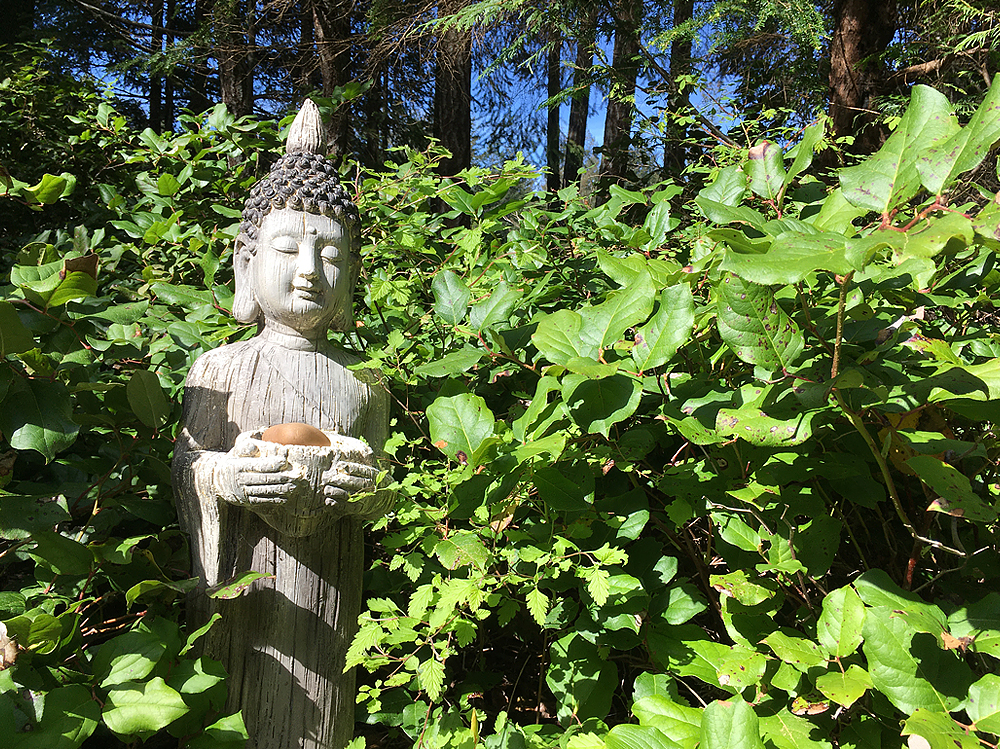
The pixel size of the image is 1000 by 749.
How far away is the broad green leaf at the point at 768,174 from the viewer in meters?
1.45

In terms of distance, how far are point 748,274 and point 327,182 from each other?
4.72 ft

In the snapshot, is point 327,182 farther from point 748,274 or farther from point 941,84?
point 941,84

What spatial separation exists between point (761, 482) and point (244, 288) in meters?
1.53

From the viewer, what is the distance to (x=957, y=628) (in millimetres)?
1077

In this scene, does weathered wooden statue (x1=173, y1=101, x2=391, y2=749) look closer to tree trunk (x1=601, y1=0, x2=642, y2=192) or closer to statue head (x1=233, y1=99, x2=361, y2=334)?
statue head (x1=233, y1=99, x2=361, y2=334)

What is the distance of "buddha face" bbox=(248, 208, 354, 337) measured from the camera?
1.90 m

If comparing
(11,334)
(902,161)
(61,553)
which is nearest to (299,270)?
(11,334)

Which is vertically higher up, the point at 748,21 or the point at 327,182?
the point at 748,21

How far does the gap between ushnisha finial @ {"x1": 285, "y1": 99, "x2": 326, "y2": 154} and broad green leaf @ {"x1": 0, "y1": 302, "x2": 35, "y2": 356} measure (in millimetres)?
1016

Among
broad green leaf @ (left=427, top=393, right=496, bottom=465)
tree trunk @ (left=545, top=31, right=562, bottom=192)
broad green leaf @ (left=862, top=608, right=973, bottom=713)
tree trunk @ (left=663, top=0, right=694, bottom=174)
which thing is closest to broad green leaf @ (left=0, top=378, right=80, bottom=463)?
broad green leaf @ (left=427, top=393, right=496, bottom=465)

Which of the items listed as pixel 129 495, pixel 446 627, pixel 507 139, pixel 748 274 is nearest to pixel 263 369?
pixel 129 495

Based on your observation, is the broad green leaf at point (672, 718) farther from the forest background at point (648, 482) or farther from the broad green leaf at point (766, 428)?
the broad green leaf at point (766, 428)

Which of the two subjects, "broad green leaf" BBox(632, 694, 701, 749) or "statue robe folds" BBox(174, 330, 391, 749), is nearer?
"broad green leaf" BBox(632, 694, 701, 749)

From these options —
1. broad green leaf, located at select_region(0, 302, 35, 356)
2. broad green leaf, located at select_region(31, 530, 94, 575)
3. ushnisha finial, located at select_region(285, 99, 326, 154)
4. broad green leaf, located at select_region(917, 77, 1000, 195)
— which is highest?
ushnisha finial, located at select_region(285, 99, 326, 154)
